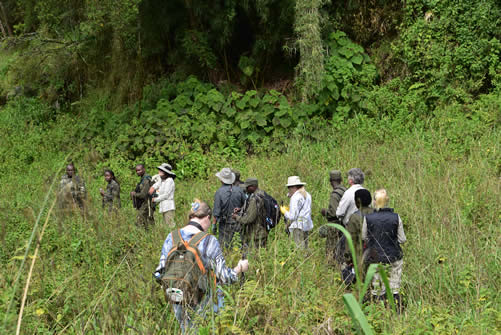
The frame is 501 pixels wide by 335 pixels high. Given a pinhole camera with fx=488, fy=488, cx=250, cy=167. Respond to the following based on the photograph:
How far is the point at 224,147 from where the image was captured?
13.5 meters

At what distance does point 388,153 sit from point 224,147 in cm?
481

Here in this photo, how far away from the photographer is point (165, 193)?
8602mm

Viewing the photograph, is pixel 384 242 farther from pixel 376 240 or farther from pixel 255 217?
pixel 255 217

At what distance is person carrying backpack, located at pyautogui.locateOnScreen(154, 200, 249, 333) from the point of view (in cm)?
355

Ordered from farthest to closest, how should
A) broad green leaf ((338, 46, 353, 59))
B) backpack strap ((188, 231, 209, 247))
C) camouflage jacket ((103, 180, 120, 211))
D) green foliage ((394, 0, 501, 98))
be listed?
1. broad green leaf ((338, 46, 353, 59))
2. green foliage ((394, 0, 501, 98))
3. camouflage jacket ((103, 180, 120, 211))
4. backpack strap ((188, 231, 209, 247))

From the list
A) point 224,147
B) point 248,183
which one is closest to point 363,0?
point 224,147

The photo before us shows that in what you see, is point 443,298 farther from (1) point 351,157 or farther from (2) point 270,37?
(2) point 270,37

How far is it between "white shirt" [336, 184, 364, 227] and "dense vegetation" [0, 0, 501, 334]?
0.53 metres

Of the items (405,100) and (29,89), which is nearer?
(405,100)

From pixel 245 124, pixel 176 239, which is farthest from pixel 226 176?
pixel 245 124

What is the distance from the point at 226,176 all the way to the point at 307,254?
8.15 ft

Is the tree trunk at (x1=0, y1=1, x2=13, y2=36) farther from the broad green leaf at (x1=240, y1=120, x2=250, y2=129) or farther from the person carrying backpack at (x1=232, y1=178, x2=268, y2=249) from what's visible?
the person carrying backpack at (x1=232, y1=178, x2=268, y2=249)

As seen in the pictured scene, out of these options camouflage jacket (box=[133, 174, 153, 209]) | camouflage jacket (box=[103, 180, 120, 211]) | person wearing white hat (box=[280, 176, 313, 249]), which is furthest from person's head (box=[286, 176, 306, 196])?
camouflage jacket (box=[103, 180, 120, 211])

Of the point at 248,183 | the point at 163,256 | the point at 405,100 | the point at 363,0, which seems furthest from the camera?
the point at 363,0
